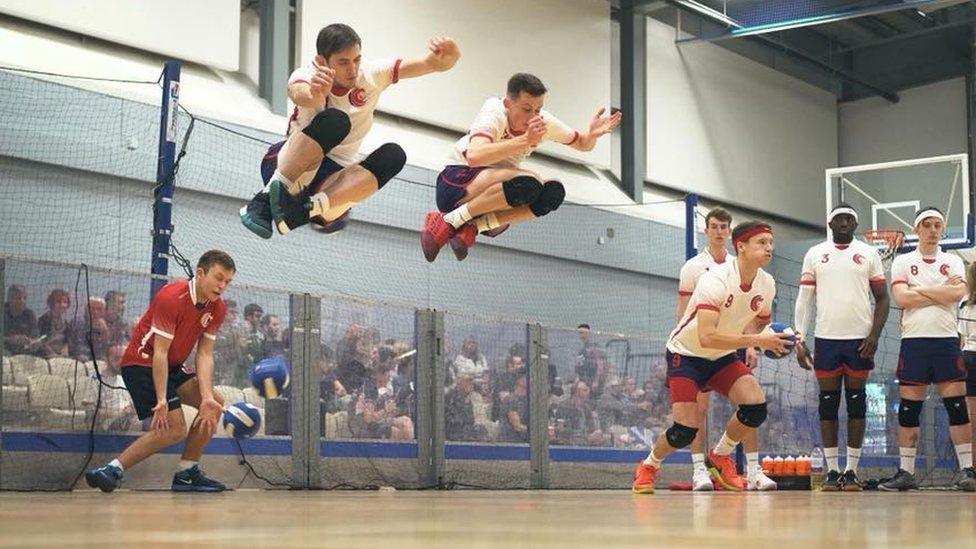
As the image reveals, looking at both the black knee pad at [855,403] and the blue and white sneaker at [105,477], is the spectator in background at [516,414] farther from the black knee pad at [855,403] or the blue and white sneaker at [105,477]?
the blue and white sneaker at [105,477]

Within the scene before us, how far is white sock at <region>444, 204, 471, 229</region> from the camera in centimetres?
762

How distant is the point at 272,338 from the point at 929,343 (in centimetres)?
535

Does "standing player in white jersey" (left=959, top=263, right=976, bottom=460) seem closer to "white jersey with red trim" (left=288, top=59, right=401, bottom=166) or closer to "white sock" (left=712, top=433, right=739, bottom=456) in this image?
"white sock" (left=712, top=433, right=739, bottom=456)

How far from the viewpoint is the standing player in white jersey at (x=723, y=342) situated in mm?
8789

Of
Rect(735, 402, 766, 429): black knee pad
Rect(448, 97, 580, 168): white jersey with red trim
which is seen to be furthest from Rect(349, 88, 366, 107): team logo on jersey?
Rect(735, 402, 766, 429): black knee pad

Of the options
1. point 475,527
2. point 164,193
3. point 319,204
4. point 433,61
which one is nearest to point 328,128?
point 319,204

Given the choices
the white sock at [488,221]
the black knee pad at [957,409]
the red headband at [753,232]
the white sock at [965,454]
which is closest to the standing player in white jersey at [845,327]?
the black knee pad at [957,409]

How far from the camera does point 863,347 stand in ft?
33.7

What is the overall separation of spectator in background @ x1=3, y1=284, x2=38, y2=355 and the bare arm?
10.2 ft

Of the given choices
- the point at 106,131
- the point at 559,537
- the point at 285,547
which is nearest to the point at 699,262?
the point at 106,131

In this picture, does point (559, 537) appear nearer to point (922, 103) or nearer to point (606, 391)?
point (606, 391)

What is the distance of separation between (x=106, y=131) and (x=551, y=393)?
17.0ft

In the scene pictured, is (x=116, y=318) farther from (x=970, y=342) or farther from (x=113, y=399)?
(x=970, y=342)

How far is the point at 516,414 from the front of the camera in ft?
38.4
